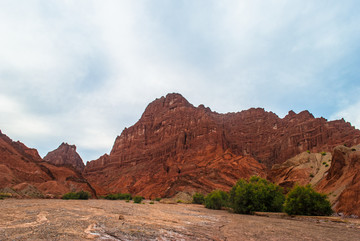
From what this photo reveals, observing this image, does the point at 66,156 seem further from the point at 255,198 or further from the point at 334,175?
the point at 334,175

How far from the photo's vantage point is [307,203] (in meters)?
19.3

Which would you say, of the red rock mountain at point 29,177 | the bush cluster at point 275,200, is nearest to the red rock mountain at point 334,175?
the bush cluster at point 275,200

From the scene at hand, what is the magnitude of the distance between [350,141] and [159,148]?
87.2 m

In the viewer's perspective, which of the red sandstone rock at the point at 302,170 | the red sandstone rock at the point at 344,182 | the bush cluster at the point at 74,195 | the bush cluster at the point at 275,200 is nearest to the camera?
the red sandstone rock at the point at 344,182

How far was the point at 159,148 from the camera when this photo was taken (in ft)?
408

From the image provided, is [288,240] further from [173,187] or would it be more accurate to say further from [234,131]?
[234,131]

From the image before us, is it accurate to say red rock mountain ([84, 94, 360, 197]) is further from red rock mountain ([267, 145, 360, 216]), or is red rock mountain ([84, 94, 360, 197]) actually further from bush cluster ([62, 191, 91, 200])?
red rock mountain ([267, 145, 360, 216])

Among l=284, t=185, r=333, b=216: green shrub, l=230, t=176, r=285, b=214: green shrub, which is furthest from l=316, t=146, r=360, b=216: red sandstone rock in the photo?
l=230, t=176, r=285, b=214: green shrub

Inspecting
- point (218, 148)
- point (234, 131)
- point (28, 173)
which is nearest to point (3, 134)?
point (28, 173)

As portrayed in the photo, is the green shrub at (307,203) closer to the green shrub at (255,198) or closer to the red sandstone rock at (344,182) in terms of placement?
the red sandstone rock at (344,182)

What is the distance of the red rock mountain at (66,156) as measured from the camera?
15712 centimetres

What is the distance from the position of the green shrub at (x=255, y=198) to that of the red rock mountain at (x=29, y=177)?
42.1 metres

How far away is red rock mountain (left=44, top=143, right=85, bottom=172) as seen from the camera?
157 meters

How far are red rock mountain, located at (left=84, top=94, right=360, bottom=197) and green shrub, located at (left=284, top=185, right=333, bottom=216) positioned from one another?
176ft
